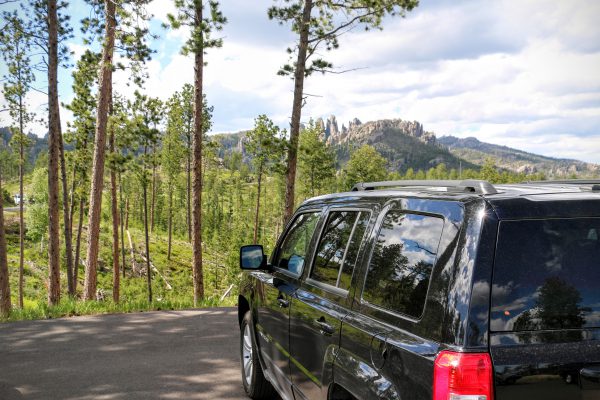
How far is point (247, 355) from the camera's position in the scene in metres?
5.45

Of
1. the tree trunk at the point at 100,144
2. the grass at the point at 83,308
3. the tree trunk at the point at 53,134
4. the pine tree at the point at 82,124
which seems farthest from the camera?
the pine tree at the point at 82,124

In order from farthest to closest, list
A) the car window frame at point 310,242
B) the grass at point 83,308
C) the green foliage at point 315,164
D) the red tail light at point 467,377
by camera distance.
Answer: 1. the green foliage at point 315,164
2. the grass at point 83,308
3. the car window frame at point 310,242
4. the red tail light at point 467,377

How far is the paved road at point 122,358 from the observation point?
5672mm

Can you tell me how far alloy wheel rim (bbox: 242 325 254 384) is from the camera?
532cm

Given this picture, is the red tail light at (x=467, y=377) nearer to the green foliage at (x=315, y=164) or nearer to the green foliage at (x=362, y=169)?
the green foliage at (x=315, y=164)

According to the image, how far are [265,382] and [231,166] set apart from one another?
9915 centimetres

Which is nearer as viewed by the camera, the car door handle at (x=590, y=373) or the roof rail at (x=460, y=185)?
the car door handle at (x=590, y=373)

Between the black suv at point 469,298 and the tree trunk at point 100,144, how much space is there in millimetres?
14846

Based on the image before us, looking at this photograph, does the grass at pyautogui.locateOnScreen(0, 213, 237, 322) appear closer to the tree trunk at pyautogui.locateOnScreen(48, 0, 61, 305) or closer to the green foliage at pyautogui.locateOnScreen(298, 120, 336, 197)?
the green foliage at pyautogui.locateOnScreen(298, 120, 336, 197)

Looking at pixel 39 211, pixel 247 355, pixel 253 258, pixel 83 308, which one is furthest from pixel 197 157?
pixel 39 211

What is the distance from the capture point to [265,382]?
505 centimetres

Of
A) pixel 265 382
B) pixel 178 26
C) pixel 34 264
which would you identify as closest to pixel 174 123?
pixel 34 264

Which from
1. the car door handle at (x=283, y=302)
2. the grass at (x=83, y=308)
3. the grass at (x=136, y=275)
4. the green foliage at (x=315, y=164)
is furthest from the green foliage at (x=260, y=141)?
the car door handle at (x=283, y=302)

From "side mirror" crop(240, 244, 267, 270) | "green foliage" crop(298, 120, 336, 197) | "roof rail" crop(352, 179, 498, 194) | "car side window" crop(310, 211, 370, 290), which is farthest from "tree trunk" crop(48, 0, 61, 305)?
"green foliage" crop(298, 120, 336, 197)
